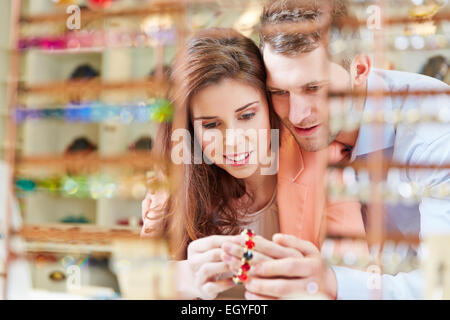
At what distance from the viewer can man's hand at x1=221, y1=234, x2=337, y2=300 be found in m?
1.80

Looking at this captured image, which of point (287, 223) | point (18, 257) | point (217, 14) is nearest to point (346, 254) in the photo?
point (287, 223)

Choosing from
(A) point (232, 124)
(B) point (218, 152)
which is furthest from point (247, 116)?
(B) point (218, 152)

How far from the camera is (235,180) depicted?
1904 mm

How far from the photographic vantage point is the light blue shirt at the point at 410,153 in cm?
177

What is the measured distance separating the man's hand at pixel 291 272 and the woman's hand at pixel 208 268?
65mm

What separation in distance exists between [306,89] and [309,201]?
0.45m

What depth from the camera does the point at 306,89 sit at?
1.81 m

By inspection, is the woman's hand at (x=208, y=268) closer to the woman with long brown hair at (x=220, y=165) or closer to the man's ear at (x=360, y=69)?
the woman with long brown hair at (x=220, y=165)

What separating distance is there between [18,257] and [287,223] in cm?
123

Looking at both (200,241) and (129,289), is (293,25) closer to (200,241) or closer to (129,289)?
(200,241)

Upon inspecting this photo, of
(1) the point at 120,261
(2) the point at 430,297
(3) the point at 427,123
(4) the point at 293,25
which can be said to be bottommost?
(2) the point at 430,297

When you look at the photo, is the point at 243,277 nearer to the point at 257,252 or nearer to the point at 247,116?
the point at 257,252

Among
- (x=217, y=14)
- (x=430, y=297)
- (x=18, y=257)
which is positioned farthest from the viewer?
(x=18, y=257)

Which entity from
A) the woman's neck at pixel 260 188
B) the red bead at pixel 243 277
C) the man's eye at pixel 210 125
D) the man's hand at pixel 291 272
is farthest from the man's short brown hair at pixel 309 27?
the red bead at pixel 243 277
